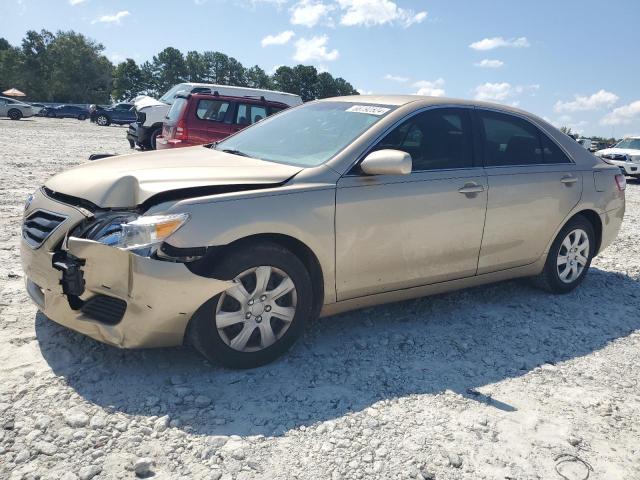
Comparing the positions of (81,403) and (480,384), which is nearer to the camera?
(81,403)

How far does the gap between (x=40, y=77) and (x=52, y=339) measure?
90141mm

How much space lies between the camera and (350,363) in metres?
3.55

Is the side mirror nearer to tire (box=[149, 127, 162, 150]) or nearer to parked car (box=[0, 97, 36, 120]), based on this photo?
tire (box=[149, 127, 162, 150])

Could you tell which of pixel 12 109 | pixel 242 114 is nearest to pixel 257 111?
pixel 242 114

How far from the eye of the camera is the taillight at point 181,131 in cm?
1151

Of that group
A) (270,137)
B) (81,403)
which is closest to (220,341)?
(81,403)

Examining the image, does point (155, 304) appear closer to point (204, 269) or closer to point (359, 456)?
point (204, 269)

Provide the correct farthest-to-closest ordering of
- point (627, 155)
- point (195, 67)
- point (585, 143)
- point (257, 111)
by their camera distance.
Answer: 1. point (195, 67)
2. point (627, 155)
3. point (257, 111)
4. point (585, 143)

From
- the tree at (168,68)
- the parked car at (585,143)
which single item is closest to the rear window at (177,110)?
the parked car at (585,143)

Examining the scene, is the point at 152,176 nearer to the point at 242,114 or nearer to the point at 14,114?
the point at 242,114

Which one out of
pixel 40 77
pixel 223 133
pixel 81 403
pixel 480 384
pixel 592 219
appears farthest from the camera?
pixel 40 77

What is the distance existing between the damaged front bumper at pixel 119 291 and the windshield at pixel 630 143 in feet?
63.5

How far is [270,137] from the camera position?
167 inches

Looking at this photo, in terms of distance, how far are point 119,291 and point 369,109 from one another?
7.18 ft
